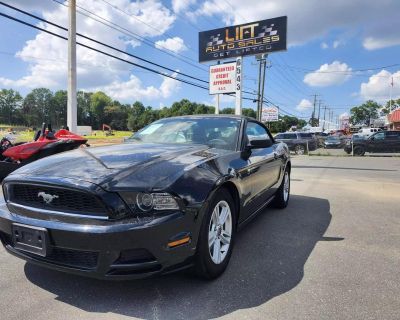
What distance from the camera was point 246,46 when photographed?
21000mm

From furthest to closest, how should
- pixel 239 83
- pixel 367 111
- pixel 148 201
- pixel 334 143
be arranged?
pixel 367 111 < pixel 334 143 < pixel 239 83 < pixel 148 201

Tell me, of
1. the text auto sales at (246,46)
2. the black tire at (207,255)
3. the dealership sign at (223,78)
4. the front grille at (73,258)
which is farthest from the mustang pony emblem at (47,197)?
the text auto sales at (246,46)

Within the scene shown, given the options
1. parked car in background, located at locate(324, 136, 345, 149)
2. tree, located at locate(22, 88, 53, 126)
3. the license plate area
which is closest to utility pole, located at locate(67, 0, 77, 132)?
the license plate area

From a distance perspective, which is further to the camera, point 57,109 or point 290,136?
point 57,109

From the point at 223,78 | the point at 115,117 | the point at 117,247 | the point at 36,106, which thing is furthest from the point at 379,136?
the point at 36,106

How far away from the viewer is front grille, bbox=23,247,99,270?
258 centimetres

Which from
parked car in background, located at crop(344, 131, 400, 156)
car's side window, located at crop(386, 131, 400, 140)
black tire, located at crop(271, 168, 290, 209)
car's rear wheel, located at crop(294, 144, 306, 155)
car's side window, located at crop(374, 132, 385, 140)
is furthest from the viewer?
car's rear wheel, located at crop(294, 144, 306, 155)

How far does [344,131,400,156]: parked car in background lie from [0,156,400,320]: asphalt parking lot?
805 inches

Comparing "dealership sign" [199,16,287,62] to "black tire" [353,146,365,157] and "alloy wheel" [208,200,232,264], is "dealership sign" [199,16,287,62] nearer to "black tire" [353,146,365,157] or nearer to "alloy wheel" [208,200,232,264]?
"black tire" [353,146,365,157]

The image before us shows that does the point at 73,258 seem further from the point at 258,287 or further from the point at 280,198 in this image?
the point at 280,198

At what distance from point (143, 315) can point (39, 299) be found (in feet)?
2.87

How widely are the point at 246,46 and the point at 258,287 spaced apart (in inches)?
773

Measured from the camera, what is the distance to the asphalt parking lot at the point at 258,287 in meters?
2.68

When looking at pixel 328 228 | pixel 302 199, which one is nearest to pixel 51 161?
pixel 328 228
